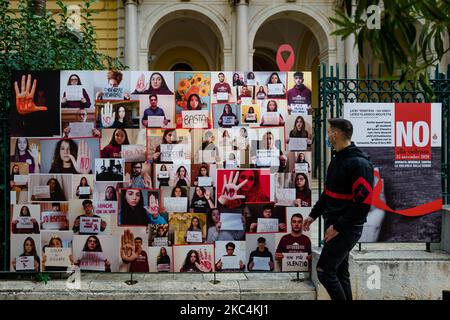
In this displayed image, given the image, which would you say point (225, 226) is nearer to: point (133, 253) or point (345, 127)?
point (133, 253)

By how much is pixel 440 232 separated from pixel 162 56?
21.4m

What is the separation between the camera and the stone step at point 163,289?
17.4 ft

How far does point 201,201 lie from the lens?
5.59 m

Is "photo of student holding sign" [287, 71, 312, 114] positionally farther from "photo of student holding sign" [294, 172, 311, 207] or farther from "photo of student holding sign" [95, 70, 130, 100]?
"photo of student holding sign" [95, 70, 130, 100]

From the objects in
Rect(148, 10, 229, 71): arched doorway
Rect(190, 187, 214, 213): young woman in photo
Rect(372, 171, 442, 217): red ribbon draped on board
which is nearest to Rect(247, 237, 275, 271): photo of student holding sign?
Rect(190, 187, 214, 213): young woman in photo

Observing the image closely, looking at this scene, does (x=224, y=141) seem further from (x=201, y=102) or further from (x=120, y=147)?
(x=120, y=147)

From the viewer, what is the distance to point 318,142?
19.5 feet

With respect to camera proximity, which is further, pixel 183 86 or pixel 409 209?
pixel 409 209

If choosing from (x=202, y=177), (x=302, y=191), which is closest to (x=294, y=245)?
(x=302, y=191)

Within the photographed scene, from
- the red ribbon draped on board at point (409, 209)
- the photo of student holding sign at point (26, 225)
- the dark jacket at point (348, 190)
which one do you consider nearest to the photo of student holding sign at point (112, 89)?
the photo of student holding sign at point (26, 225)

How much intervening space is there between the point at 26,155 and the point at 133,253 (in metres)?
1.63

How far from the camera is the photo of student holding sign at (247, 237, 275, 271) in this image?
562 centimetres

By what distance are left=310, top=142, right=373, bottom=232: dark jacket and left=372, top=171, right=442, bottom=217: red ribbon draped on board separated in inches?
52.3

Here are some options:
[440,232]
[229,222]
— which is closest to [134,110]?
[229,222]
